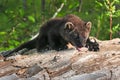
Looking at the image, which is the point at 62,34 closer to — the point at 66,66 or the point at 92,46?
the point at 92,46

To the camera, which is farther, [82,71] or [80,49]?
[80,49]

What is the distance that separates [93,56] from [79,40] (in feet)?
2.35

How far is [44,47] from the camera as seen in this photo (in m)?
9.26

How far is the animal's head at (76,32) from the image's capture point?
8961mm

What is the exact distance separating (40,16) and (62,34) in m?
4.73

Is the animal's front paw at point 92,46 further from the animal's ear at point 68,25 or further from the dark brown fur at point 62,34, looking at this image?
the animal's ear at point 68,25

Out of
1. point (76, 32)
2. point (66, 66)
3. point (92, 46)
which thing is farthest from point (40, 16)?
point (66, 66)

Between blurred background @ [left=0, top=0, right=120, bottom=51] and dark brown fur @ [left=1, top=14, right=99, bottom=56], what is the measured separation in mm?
1951

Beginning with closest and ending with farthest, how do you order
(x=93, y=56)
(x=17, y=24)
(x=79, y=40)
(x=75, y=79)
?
(x=75, y=79) → (x=93, y=56) → (x=79, y=40) → (x=17, y=24)

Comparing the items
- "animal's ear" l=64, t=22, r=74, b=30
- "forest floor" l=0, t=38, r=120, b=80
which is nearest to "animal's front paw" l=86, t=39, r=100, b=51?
"forest floor" l=0, t=38, r=120, b=80

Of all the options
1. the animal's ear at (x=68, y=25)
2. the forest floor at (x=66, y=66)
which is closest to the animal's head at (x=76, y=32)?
the animal's ear at (x=68, y=25)

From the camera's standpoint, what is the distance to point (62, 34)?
9.12m

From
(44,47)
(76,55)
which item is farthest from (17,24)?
(76,55)

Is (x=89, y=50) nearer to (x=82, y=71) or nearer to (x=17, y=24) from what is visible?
(x=82, y=71)
